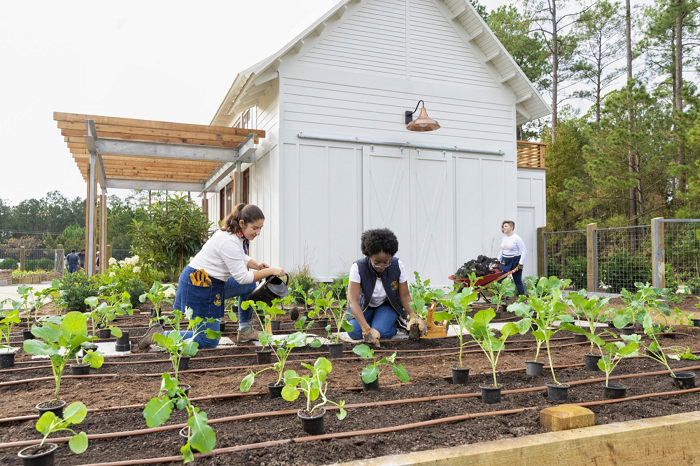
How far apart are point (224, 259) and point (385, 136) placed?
5.99m

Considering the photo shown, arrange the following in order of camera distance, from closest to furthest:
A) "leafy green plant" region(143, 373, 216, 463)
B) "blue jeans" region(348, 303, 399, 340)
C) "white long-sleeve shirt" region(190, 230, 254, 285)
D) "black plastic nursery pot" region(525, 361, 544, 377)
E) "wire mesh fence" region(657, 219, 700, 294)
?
"leafy green plant" region(143, 373, 216, 463), "black plastic nursery pot" region(525, 361, 544, 377), "white long-sleeve shirt" region(190, 230, 254, 285), "blue jeans" region(348, 303, 399, 340), "wire mesh fence" region(657, 219, 700, 294)

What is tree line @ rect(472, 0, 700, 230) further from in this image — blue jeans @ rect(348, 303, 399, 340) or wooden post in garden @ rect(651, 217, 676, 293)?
blue jeans @ rect(348, 303, 399, 340)

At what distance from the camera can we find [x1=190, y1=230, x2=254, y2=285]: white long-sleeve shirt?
3.75 m

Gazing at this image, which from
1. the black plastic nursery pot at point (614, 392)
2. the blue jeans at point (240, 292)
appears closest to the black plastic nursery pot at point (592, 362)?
the black plastic nursery pot at point (614, 392)

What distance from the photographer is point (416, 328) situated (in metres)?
3.87

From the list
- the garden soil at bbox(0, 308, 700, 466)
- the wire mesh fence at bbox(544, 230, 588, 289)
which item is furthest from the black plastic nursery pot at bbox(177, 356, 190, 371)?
the wire mesh fence at bbox(544, 230, 588, 289)

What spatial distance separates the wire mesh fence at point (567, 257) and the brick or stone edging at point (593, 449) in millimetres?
9773

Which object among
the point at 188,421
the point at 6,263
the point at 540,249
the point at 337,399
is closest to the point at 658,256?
the point at 540,249

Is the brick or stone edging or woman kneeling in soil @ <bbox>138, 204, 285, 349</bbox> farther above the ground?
woman kneeling in soil @ <bbox>138, 204, 285, 349</bbox>

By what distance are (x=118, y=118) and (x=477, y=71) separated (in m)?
6.87

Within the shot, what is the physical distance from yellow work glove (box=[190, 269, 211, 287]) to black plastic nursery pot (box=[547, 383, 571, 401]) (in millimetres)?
2560

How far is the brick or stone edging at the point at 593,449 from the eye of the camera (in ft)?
5.14

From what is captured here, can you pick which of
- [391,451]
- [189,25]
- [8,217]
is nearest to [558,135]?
[391,451]

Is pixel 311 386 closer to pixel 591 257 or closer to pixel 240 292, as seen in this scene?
pixel 240 292
